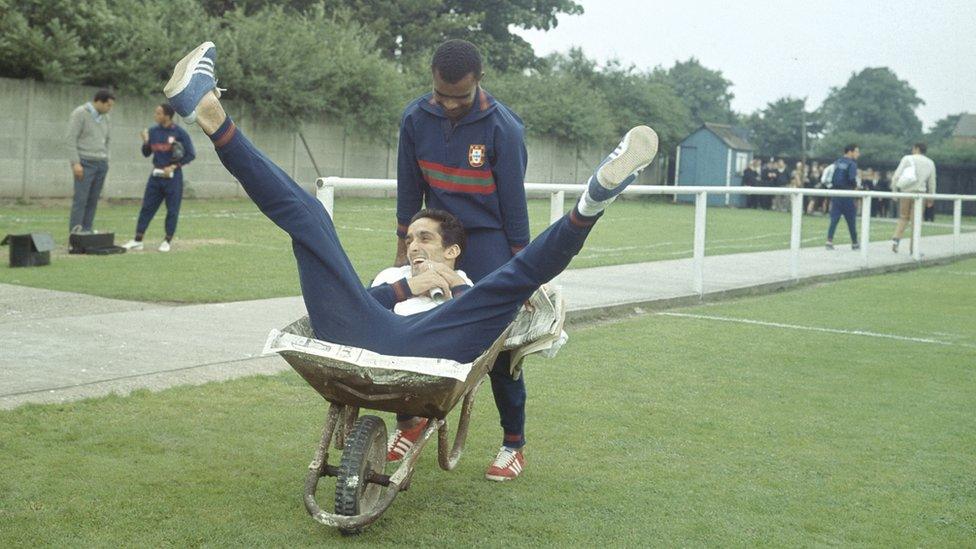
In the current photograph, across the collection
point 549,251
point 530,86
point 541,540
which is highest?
point 530,86

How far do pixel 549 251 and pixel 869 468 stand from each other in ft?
8.00

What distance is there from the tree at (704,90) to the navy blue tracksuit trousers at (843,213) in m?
66.9

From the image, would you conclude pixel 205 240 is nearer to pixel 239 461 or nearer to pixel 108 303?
pixel 108 303

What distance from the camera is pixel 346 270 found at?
449 centimetres

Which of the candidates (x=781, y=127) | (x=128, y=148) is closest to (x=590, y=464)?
(x=128, y=148)

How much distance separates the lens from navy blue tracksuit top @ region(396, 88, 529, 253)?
522cm

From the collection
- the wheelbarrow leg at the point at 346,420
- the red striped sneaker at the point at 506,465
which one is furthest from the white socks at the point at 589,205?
the red striped sneaker at the point at 506,465

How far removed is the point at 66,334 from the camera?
8.25 metres

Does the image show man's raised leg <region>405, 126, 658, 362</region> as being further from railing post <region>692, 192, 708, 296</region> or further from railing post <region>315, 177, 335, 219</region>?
railing post <region>692, 192, 708, 296</region>

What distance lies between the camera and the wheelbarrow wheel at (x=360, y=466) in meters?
4.36

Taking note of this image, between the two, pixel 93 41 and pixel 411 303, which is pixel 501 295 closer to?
pixel 411 303

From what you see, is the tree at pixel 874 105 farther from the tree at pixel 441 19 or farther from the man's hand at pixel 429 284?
the man's hand at pixel 429 284

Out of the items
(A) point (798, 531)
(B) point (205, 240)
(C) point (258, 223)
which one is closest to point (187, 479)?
(A) point (798, 531)

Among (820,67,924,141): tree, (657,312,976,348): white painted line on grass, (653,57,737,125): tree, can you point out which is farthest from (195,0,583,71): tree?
(820,67,924,141): tree
